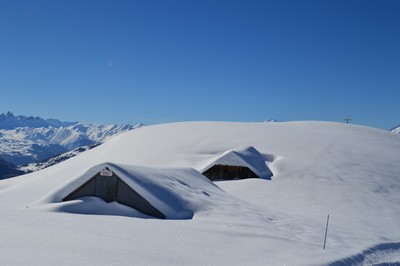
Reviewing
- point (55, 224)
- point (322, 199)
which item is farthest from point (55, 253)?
point (322, 199)

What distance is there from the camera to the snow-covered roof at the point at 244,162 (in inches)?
1264

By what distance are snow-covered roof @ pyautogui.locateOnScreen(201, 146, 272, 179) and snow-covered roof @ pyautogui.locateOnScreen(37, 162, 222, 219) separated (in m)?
13.2

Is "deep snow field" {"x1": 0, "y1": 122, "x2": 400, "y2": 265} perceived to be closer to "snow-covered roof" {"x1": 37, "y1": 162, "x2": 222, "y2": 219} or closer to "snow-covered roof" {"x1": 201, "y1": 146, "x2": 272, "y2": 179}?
"snow-covered roof" {"x1": 37, "y1": 162, "x2": 222, "y2": 219}

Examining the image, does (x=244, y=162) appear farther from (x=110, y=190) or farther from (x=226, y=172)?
(x=110, y=190)

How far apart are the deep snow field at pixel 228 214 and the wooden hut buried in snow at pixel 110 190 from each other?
376 millimetres

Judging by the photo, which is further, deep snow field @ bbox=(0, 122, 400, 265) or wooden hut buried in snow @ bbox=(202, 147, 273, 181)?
wooden hut buried in snow @ bbox=(202, 147, 273, 181)

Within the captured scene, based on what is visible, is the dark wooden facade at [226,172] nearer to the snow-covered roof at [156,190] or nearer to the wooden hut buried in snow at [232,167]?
the wooden hut buried in snow at [232,167]

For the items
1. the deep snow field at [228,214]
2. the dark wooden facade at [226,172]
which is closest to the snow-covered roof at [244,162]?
the dark wooden facade at [226,172]

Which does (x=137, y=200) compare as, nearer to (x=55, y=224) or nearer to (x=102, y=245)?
(x=55, y=224)

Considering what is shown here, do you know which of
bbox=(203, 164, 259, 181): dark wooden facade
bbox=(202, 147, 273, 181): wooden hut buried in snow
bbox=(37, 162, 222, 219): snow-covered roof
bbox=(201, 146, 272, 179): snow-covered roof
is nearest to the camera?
bbox=(37, 162, 222, 219): snow-covered roof

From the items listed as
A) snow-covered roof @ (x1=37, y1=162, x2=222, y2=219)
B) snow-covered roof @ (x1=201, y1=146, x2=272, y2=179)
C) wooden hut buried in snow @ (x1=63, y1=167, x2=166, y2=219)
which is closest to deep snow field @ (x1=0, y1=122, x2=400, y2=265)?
snow-covered roof @ (x1=37, y1=162, x2=222, y2=219)

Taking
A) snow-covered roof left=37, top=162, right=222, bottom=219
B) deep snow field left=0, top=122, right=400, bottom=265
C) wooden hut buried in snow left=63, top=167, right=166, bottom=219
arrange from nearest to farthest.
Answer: deep snow field left=0, top=122, right=400, bottom=265 < snow-covered roof left=37, top=162, right=222, bottom=219 < wooden hut buried in snow left=63, top=167, right=166, bottom=219

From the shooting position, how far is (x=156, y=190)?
16547mm

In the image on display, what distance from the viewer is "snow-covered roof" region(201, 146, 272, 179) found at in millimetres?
32094
